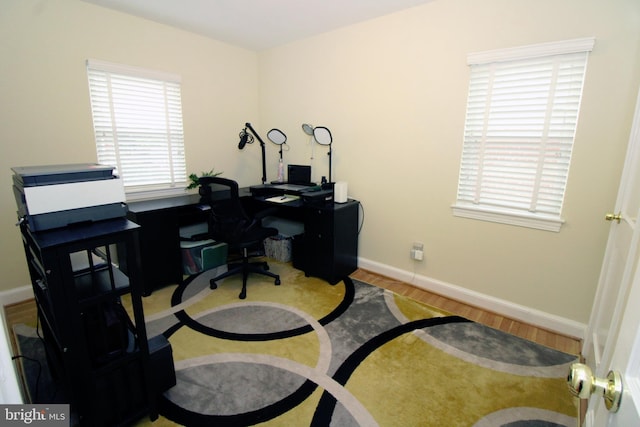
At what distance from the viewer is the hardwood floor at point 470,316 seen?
84.7 inches

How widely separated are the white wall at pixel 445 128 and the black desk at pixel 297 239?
31 cm

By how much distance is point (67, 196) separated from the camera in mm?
1304

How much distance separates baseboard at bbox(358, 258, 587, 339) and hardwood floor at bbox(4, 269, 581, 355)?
4 centimetres

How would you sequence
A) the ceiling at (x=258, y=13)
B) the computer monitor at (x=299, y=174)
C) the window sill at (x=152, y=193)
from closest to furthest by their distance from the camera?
the ceiling at (x=258, y=13) < the window sill at (x=152, y=193) < the computer monitor at (x=299, y=174)

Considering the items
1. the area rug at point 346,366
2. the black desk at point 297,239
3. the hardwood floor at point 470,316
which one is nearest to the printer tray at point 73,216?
the area rug at point 346,366

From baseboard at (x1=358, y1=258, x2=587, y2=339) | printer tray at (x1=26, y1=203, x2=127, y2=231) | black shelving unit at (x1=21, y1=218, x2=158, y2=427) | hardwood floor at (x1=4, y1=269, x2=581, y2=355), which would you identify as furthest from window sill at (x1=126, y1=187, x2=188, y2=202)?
baseboard at (x1=358, y1=258, x2=587, y2=339)

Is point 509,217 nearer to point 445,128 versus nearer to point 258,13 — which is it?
point 445,128

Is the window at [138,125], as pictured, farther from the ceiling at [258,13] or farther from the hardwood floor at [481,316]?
the hardwood floor at [481,316]

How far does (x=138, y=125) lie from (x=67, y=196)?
1.99 m

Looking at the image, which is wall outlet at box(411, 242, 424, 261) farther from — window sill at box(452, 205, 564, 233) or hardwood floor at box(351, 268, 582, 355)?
window sill at box(452, 205, 564, 233)

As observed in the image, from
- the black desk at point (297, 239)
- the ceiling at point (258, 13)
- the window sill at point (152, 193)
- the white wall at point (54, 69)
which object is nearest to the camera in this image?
the white wall at point (54, 69)

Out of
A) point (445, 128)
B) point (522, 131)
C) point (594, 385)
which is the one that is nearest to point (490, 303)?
point (522, 131)

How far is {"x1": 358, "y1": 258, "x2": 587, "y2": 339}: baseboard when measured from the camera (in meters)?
2.22

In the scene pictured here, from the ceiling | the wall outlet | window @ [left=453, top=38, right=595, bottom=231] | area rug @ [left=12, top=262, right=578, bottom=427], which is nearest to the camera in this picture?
area rug @ [left=12, top=262, right=578, bottom=427]
